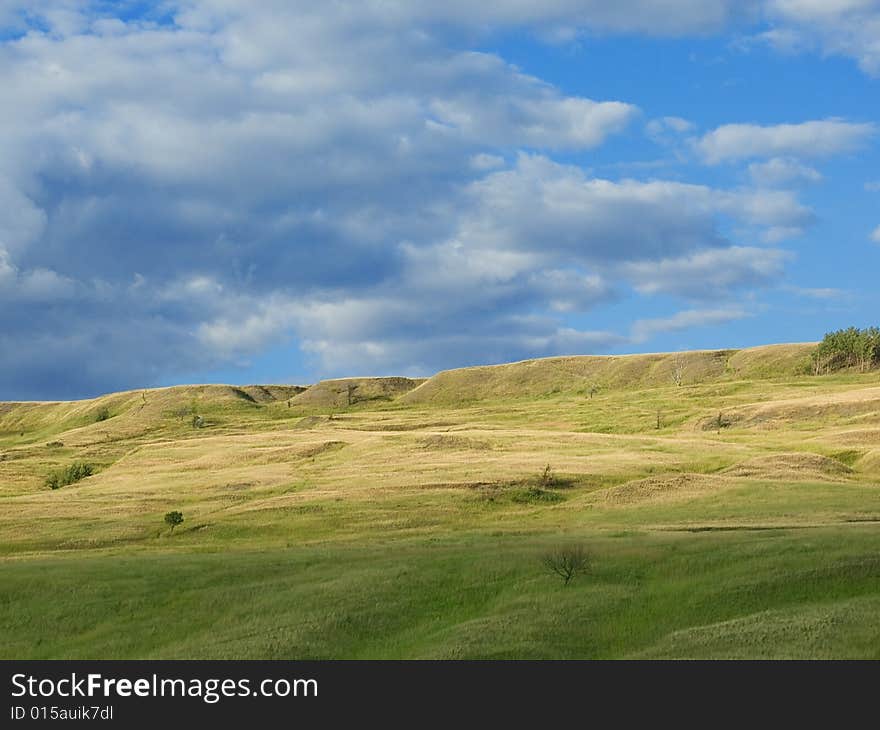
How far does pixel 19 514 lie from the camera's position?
86.8 meters

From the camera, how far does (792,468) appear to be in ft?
312

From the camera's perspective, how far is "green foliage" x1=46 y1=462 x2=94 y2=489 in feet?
424

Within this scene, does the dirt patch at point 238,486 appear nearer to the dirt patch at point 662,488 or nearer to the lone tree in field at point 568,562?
the dirt patch at point 662,488

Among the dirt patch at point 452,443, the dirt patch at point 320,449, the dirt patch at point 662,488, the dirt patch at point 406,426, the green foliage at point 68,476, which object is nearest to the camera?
the dirt patch at point 662,488

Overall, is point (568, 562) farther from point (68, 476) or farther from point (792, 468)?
point (68, 476)

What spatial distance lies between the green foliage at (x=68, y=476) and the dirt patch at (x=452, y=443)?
44541 mm

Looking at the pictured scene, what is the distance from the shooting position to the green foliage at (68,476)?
12938 cm

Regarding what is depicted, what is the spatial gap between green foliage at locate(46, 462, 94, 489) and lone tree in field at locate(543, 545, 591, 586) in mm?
95381

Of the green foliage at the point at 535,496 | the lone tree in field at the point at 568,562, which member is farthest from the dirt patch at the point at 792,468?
the lone tree in field at the point at 568,562

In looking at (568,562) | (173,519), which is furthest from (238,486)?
(568,562)

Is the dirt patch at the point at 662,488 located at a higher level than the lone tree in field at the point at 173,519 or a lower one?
lower

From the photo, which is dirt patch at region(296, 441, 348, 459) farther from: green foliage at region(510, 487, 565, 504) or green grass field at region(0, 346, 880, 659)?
green foliage at region(510, 487, 565, 504)

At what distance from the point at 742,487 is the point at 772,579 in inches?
1704
